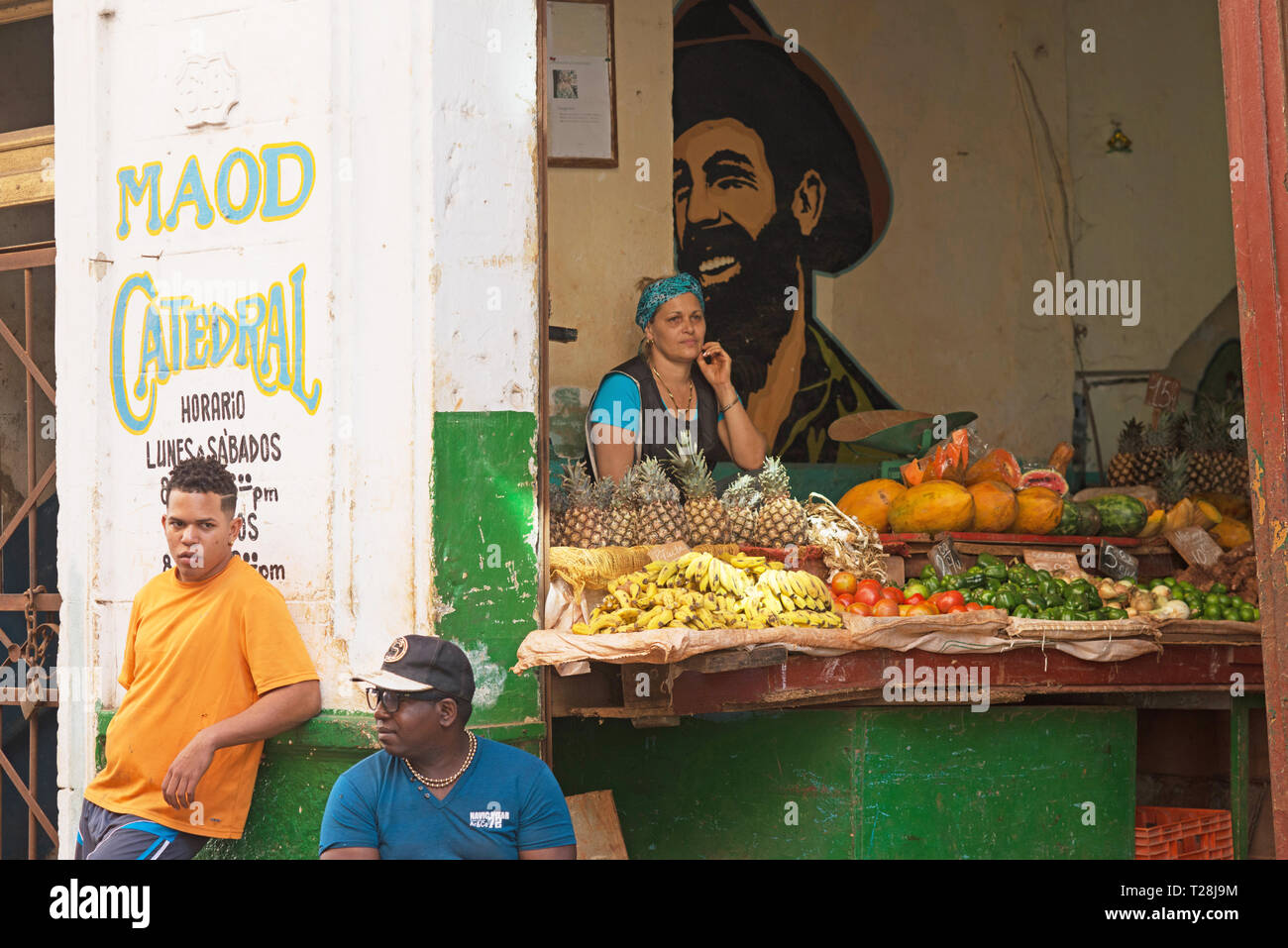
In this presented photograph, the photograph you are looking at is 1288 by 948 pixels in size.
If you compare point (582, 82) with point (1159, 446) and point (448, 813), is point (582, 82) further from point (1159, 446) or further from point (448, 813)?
point (448, 813)

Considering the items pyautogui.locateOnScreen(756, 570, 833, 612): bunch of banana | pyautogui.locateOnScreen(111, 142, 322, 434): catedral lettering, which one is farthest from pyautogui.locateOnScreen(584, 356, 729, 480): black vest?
pyautogui.locateOnScreen(111, 142, 322, 434): catedral lettering

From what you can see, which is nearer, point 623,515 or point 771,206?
point 623,515

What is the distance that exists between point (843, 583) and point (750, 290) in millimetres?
3323

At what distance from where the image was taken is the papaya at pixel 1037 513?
22.2ft

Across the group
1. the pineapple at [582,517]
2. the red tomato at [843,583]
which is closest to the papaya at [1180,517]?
the red tomato at [843,583]

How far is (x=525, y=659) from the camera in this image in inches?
189

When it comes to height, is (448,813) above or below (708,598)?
below

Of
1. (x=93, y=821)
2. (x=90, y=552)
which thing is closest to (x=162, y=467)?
(x=90, y=552)

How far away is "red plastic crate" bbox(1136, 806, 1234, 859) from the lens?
6.00 m

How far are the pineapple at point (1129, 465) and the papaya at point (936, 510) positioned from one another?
7.57ft

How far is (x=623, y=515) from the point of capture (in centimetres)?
583

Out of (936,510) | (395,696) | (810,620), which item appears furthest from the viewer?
(936,510)
